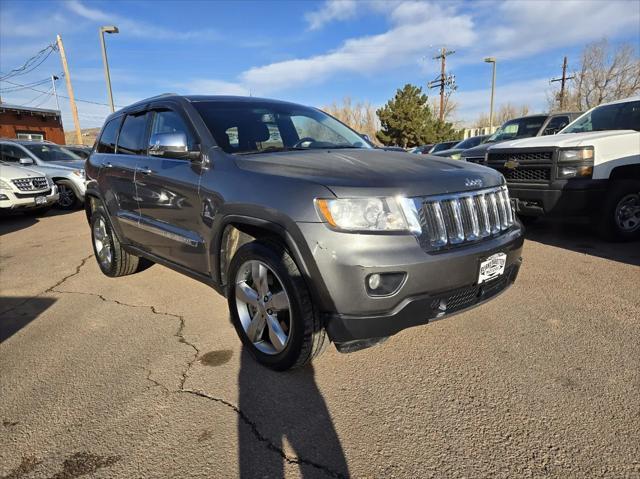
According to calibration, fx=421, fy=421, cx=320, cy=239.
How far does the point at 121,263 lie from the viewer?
184 inches

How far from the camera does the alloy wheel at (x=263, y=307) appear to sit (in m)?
2.55

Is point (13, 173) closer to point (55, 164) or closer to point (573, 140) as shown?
point (55, 164)

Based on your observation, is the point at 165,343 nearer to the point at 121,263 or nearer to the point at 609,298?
the point at 121,263

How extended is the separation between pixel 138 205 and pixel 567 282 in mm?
4087

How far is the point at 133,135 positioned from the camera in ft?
13.2

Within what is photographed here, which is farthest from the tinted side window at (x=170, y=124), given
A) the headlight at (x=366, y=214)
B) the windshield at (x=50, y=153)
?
the windshield at (x=50, y=153)

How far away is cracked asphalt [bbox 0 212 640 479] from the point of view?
1944mm

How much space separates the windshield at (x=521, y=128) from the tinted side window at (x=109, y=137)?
26.6 feet

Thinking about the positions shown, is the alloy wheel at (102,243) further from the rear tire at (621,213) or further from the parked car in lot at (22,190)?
the rear tire at (621,213)

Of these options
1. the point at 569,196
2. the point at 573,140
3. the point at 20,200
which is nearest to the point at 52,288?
the point at 20,200

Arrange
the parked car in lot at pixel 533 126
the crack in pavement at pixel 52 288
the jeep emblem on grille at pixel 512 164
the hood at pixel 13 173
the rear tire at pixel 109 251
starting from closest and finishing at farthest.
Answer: the crack in pavement at pixel 52 288, the rear tire at pixel 109 251, the jeep emblem on grille at pixel 512 164, the hood at pixel 13 173, the parked car in lot at pixel 533 126

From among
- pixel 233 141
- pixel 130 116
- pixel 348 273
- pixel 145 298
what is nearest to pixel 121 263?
pixel 145 298

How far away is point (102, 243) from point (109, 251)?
0.76 feet

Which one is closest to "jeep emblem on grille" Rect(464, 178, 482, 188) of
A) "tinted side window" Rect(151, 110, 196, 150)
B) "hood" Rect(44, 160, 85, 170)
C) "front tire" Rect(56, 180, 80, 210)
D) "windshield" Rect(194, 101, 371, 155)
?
"windshield" Rect(194, 101, 371, 155)
